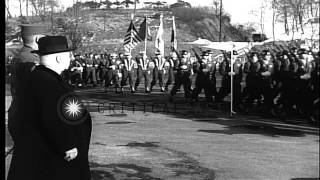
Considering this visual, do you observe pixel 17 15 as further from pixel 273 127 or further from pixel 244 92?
pixel 244 92

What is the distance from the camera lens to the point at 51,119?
2.14m

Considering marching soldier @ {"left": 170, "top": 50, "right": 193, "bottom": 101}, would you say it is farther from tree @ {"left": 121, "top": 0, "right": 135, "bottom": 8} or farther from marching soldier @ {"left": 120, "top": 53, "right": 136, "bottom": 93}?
tree @ {"left": 121, "top": 0, "right": 135, "bottom": 8}

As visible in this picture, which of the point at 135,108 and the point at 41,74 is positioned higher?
the point at 41,74

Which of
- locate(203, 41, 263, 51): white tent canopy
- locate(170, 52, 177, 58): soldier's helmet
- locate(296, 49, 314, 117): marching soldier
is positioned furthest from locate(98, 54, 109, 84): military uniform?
locate(296, 49, 314, 117): marching soldier

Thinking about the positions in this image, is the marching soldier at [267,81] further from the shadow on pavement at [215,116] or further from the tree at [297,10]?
the tree at [297,10]

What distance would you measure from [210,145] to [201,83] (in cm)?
445

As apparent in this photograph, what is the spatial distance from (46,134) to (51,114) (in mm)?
112

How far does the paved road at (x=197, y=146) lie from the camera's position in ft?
12.8

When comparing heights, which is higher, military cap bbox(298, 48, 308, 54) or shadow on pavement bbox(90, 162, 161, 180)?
military cap bbox(298, 48, 308, 54)

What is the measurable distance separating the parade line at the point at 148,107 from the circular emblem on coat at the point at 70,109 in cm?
371

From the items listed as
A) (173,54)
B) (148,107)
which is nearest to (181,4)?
(148,107)

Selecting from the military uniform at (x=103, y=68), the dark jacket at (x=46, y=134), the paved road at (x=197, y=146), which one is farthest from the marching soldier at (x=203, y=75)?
the dark jacket at (x=46, y=134)

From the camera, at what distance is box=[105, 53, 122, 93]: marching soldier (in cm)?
1015

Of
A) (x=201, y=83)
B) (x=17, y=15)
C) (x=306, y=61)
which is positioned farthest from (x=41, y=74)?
(x=201, y=83)
